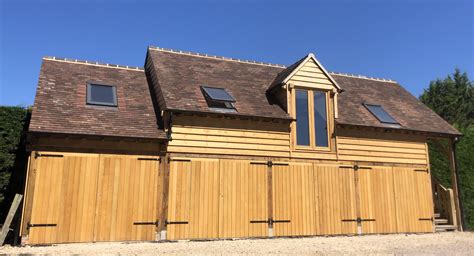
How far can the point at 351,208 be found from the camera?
13328 millimetres

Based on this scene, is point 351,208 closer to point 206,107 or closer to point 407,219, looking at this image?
point 407,219

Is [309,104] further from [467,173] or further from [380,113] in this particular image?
[467,173]

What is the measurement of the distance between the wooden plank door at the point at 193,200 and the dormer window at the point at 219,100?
5.65 feet

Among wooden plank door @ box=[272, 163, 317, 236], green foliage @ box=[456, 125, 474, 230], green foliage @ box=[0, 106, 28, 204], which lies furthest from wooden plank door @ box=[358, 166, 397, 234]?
green foliage @ box=[0, 106, 28, 204]

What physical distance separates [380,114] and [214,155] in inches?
267

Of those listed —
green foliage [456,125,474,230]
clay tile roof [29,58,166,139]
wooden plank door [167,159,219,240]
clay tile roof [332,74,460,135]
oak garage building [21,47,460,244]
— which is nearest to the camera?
oak garage building [21,47,460,244]

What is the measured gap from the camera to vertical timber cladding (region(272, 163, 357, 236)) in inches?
491

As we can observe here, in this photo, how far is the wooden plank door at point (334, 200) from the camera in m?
12.9

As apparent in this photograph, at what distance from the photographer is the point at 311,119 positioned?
44.7ft

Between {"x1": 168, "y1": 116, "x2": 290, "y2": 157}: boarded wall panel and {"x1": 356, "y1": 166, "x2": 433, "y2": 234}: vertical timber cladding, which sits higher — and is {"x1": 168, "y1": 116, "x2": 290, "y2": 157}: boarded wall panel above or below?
above

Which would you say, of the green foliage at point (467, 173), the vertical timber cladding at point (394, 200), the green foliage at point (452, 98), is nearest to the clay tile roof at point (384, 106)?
the green foliage at point (467, 173)

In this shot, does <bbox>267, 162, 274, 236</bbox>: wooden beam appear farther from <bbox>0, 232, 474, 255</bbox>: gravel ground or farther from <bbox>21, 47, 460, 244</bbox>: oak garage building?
<bbox>0, 232, 474, 255</bbox>: gravel ground

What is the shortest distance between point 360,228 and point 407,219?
1.99m

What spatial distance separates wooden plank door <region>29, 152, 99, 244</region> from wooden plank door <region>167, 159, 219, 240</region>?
212cm
